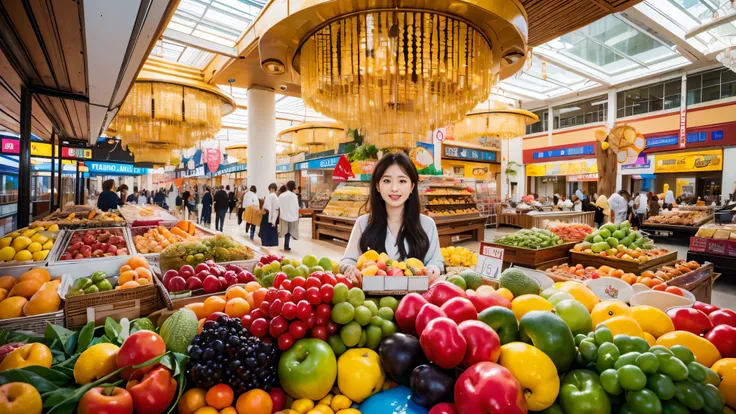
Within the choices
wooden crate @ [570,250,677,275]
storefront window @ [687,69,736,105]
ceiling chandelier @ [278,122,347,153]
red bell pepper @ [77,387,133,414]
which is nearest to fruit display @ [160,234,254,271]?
red bell pepper @ [77,387,133,414]

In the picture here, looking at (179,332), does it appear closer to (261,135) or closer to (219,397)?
(219,397)

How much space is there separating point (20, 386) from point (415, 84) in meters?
3.54

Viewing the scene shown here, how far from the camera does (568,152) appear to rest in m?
17.8

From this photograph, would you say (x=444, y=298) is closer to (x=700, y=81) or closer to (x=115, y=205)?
(x=115, y=205)

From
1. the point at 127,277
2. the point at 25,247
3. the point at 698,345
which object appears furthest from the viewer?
the point at 25,247

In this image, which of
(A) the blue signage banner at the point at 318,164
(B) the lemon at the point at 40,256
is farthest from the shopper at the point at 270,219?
(A) the blue signage banner at the point at 318,164

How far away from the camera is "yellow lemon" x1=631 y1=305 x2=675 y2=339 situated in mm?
1242

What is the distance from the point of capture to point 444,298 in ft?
4.22

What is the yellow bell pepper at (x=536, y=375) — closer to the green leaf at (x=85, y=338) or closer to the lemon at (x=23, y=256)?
the green leaf at (x=85, y=338)

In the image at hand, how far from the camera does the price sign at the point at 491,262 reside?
246cm

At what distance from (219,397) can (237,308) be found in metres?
0.45

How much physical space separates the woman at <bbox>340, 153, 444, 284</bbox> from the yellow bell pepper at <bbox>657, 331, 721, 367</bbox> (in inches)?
53.7

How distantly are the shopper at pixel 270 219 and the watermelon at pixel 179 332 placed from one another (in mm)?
6330

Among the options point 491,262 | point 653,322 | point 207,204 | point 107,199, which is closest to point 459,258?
point 491,262
